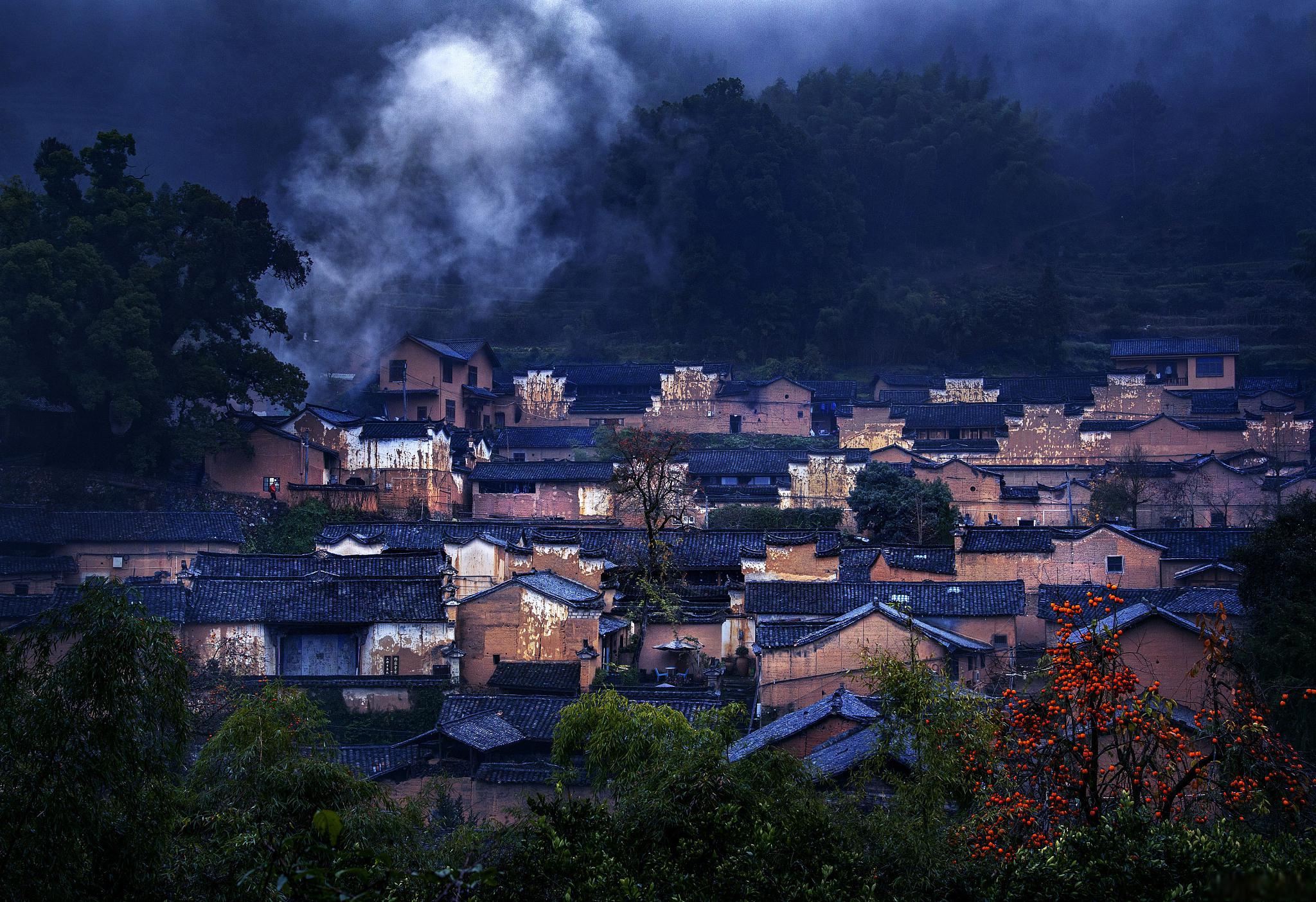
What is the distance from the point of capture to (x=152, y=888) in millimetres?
6441

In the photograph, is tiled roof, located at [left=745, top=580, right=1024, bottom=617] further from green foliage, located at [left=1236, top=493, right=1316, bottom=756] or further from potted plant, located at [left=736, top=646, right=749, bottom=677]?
green foliage, located at [left=1236, top=493, right=1316, bottom=756]

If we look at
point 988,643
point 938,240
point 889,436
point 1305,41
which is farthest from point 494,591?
point 1305,41

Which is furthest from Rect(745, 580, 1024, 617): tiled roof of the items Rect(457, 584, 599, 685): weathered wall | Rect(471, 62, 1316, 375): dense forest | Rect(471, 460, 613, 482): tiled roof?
Rect(471, 62, 1316, 375): dense forest

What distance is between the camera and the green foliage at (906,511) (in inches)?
982

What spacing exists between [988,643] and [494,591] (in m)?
7.46

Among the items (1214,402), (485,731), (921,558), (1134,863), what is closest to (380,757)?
(485,731)

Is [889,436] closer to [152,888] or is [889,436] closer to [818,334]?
[818,334]

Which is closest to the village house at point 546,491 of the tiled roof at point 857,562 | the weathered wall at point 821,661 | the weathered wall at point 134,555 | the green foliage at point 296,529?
the green foliage at point 296,529

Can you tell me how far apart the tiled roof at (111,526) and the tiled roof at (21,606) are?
237 centimetres

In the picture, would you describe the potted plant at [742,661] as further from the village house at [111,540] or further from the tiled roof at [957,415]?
the tiled roof at [957,415]

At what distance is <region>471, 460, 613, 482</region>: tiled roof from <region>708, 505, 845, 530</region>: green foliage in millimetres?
2662

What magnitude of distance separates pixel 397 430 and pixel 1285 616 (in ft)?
63.0

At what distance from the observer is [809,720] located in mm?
13086

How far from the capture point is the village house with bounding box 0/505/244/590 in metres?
22.5
